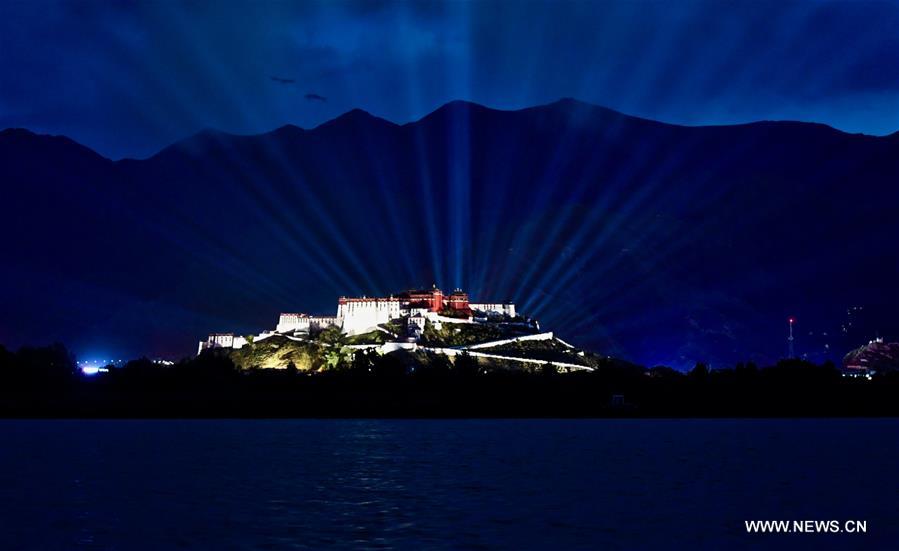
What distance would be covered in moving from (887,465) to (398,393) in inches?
4300

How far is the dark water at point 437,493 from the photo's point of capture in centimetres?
4112

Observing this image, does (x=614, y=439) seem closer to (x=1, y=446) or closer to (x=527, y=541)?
(x=1, y=446)

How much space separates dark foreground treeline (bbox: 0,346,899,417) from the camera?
17388 centimetres

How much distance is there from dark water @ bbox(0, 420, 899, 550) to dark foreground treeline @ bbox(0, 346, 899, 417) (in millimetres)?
66382

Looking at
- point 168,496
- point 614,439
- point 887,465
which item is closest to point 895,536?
point 168,496

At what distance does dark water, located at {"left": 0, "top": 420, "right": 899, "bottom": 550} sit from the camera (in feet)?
135

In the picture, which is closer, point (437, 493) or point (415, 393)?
point (437, 493)

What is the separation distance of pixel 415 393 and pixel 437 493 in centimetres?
12249

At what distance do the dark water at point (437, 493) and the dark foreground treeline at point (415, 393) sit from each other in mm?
66382

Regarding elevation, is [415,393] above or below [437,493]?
above

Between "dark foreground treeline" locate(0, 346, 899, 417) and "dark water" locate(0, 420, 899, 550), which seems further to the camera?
"dark foreground treeline" locate(0, 346, 899, 417)

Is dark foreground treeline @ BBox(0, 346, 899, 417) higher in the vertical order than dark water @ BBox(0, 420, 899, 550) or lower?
higher

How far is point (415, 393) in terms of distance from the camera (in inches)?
7067

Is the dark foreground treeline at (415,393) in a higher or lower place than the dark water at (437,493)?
higher
